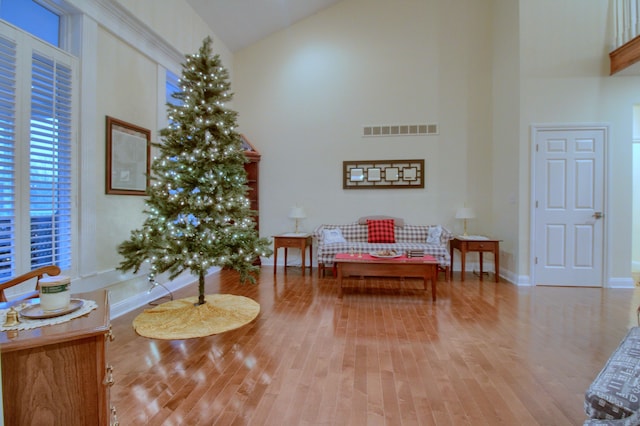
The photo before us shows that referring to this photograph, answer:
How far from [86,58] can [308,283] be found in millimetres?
3578

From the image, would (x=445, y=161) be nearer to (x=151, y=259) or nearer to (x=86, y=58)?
(x=151, y=259)

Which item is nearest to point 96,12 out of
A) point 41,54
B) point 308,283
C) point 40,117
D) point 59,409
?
point 41,54

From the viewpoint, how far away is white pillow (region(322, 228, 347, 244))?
5051mm

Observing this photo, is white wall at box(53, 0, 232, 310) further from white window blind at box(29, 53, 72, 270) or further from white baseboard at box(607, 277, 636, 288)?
white baseboard at box(607, 277, 636, 288)

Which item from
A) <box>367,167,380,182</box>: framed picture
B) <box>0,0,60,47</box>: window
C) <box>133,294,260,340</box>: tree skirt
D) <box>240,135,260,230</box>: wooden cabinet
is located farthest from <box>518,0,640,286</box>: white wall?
<box>0,0,60,47</box>: window

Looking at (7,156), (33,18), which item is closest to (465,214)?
(7,156)

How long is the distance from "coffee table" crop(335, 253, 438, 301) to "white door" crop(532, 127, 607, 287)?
189 cm

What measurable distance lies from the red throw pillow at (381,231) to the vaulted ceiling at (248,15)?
3.86 m

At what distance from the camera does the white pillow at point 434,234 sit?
5.07 m

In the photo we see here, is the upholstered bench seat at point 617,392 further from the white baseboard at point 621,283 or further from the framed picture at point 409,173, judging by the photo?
the framed picture at point 409,173

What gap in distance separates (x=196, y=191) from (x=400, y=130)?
3.82 metres

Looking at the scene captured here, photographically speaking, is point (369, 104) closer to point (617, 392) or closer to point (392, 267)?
point (392, 267)

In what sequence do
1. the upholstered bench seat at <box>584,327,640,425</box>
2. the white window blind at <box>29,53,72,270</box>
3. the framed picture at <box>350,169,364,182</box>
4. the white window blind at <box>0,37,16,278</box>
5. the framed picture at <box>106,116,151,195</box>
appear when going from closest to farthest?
the upholstered bench seat at <box>584,327,640,425</box> < the white window blind at <box>0,37,16,278</box> < the white window blind at <box>29,53,72,270</box> < the framed picture at <box>106,116,151,195</box> < the framed picture at <box>350,169,364,182</box>

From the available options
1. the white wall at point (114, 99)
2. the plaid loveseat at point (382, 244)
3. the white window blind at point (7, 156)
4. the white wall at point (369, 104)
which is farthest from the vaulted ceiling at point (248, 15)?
the plaid loveseat at point (382, 244)
